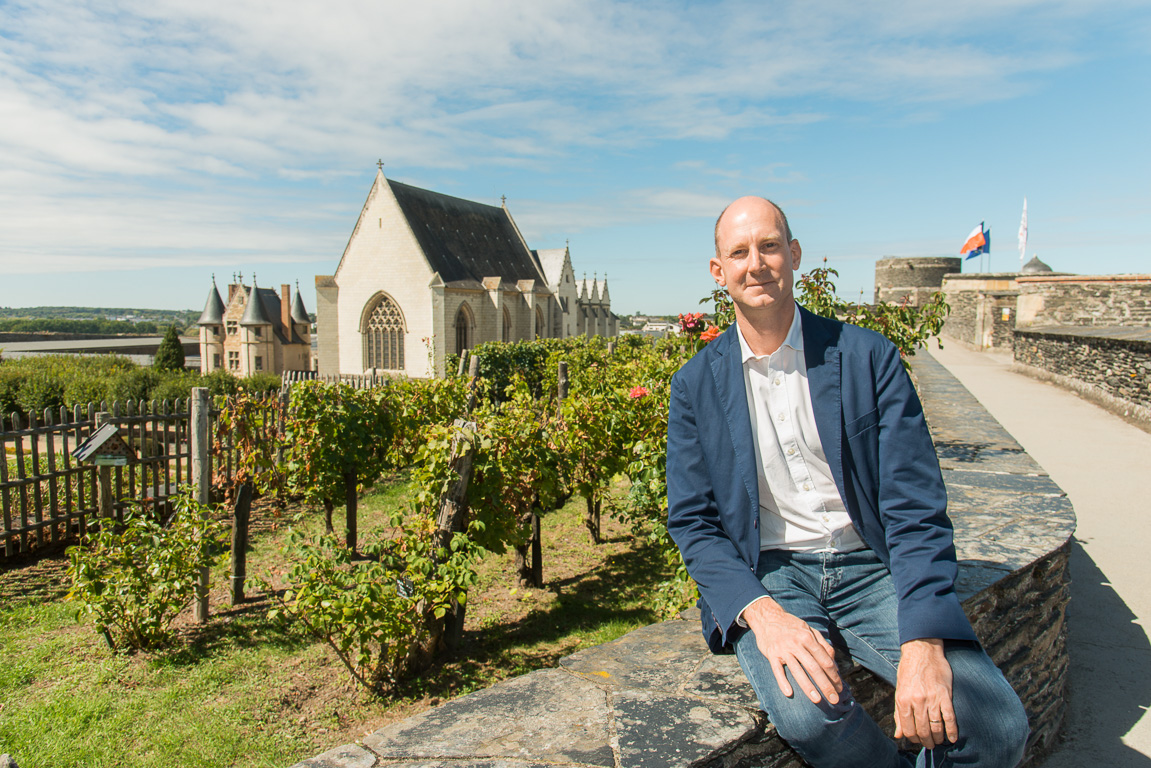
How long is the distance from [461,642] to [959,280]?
32.5 metres

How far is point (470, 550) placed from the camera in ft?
14.2

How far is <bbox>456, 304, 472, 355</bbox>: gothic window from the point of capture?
97.7 ft

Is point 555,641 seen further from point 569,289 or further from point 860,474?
point 569,289

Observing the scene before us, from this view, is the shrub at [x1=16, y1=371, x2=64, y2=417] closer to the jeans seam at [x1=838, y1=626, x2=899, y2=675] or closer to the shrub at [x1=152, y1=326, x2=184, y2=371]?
the jeans seam at [x1=838, y1=626, x2=899, y2=675]

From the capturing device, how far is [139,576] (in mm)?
4242

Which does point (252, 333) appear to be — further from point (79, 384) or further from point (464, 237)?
point (79, 384)

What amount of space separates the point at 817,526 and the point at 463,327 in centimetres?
2912

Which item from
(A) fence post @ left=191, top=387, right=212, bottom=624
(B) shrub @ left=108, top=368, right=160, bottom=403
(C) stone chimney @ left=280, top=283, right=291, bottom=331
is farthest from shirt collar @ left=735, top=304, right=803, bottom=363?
(C) stone chimney @ left=280, top=283, right=291, bottom=331

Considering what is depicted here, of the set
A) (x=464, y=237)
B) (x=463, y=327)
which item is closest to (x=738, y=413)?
(x=463, y=327)

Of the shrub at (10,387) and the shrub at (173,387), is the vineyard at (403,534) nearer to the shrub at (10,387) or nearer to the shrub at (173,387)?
the shrub at (173,387)

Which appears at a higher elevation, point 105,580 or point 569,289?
point 569,289

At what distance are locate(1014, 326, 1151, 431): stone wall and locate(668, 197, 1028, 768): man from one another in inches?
444

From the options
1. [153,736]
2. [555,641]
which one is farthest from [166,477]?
[555,641]

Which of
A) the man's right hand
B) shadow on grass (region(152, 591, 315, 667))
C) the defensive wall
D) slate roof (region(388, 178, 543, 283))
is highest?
slate roof (region(388, 178, 543, 283))
